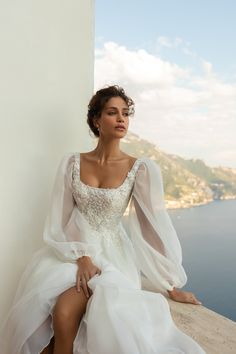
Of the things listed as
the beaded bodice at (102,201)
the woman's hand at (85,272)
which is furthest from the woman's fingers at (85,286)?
the beaded bodice at (102,201)

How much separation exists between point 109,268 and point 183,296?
0.65 meters

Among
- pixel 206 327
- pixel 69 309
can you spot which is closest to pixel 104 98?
pixel 69 309

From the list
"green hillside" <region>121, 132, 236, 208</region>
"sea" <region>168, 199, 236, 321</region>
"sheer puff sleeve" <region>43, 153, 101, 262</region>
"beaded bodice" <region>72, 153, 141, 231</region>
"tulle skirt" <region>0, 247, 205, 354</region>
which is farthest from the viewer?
"green hillside" <region>121, 132, 236, 208</region>

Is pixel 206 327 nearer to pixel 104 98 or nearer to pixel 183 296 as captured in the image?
pixel 183 296

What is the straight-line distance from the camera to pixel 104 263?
144 centimetres

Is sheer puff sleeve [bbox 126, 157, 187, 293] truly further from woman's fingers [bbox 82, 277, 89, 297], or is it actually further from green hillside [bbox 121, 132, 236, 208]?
green hillside [bbox 121, 132, 236, 208]

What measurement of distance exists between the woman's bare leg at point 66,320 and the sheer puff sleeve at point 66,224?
0.78ft

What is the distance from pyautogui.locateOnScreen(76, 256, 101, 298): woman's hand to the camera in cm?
131

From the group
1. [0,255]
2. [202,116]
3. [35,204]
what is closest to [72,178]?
[35,204]

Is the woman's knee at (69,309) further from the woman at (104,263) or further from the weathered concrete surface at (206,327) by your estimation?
the weathered concrete surface at (206,327)

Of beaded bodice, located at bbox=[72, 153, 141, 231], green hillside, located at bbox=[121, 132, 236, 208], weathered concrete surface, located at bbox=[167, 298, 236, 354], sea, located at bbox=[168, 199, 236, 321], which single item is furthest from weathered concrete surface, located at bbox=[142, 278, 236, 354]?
green hillside, located at bbox=[121, 132, 236, 208]

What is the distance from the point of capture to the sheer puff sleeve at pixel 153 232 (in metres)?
1.65

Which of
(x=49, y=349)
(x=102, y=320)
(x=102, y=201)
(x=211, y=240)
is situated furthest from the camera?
(x=211, y=240)

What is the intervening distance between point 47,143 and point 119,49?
1225mm
